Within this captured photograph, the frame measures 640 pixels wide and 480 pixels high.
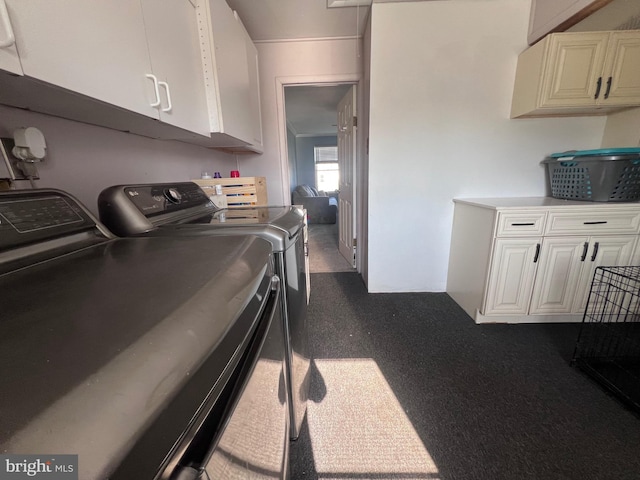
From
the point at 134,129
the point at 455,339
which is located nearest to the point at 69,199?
the point at 134,129

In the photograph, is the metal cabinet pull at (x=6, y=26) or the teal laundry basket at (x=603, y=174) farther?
the teal laundry basket at (x=603, y=174)

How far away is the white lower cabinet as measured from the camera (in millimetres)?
1622

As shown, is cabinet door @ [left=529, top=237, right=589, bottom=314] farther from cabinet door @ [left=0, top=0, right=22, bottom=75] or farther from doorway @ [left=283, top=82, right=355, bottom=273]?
cabinet door @ [left=0, top=0, right=22, bottom=75]

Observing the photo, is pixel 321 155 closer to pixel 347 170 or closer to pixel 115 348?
pixel 347 170

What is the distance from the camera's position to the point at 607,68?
1.64 m

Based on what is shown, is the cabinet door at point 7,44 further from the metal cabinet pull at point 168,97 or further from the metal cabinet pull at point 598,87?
the metal cabinet pull at point 598,87

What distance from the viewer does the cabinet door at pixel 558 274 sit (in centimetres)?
167

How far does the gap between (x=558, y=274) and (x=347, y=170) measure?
207 centimetres

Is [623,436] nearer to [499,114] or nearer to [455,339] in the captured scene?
[455,339]

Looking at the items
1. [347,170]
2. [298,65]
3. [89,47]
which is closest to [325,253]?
[347,170]

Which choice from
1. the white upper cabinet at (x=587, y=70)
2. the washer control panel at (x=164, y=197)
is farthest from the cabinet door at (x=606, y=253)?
the washer control panel at (x=164, y=197)

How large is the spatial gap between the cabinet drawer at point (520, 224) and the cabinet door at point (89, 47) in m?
1.98

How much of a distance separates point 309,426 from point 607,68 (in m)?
2.77

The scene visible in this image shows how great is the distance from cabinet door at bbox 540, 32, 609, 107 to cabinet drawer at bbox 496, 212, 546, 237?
0.78 m
